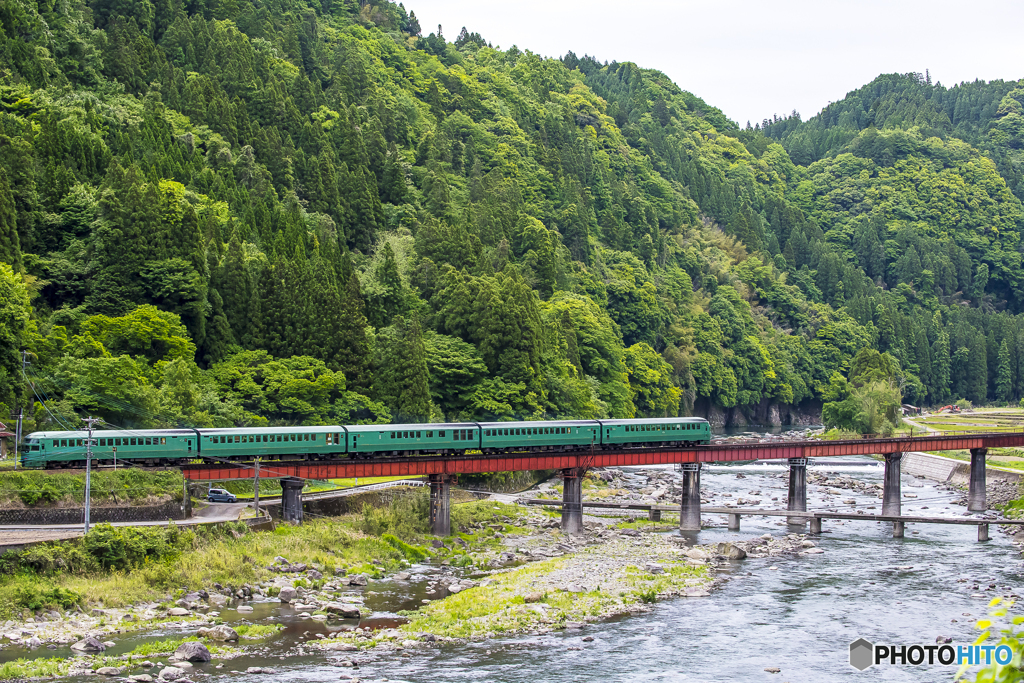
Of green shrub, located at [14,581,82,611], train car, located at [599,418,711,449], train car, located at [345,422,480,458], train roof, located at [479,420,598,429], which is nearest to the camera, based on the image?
green shrub, located at [14,581,82,611]

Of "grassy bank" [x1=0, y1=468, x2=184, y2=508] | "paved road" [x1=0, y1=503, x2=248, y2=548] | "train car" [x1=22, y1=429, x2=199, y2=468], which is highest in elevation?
"train car" [x1=22, y1=429, x2=199, y2=468]

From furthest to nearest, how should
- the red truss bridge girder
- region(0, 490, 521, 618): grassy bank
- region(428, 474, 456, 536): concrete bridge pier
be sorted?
region(428, 474, 456, 536): concrete bridge pier < the red truss bridge girder < region(0, 490, 521, 618): grassy bank

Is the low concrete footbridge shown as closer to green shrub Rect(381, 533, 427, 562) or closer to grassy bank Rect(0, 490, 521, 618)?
grassy bank Rect(0, 490, 521, 618)

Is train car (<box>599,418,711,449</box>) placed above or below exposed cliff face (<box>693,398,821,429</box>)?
above

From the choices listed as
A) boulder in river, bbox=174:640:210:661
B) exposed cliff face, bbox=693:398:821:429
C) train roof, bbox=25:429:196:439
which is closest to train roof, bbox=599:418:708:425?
train roof, bbox=25:429:196:439

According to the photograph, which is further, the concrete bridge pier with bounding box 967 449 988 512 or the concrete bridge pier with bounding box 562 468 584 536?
the concrete bridge pier with bounding box 967 449 988 512

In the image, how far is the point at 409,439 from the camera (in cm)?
6531

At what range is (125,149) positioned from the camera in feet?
347

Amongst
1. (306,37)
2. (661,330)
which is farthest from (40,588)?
(306,37)

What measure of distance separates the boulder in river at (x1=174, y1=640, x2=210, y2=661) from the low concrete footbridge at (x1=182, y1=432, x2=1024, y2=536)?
21.6m

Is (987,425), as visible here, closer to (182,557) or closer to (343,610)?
(343,610)

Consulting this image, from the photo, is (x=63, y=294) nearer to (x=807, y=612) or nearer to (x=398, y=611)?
(x=398, y=611)

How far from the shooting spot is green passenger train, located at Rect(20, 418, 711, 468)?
56.3m

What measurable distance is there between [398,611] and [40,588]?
14709 millimetres
